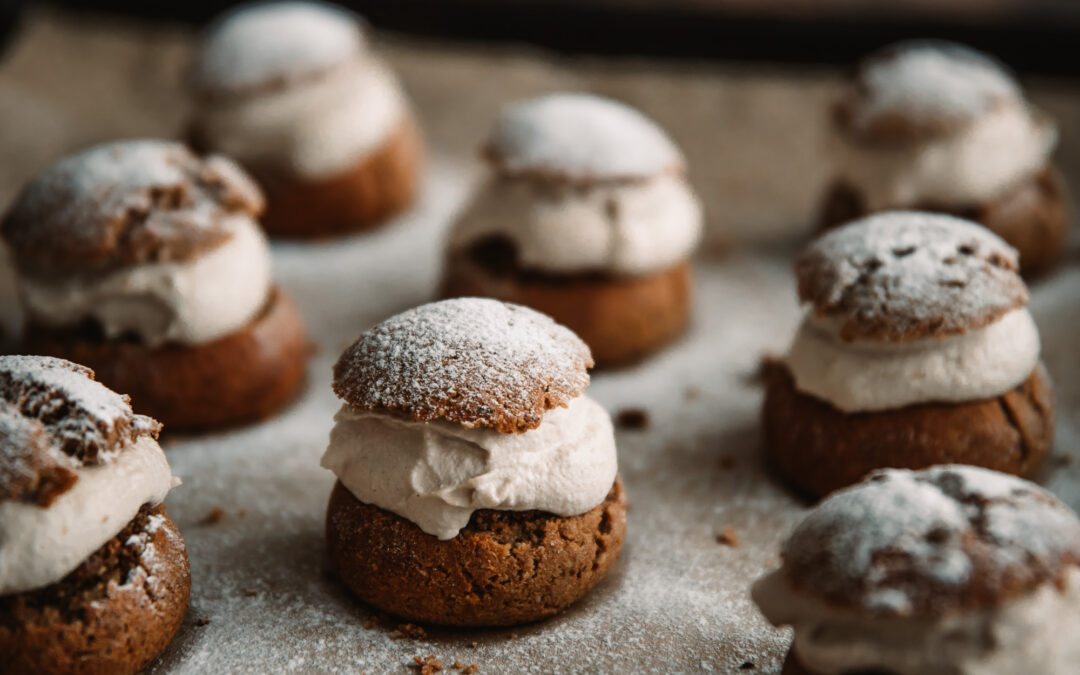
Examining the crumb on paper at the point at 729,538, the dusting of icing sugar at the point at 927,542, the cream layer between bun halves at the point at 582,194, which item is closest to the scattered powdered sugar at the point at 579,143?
the cream layer between bun halves at the point at 582,194

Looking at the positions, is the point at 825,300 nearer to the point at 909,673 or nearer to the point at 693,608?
the point at 693,608

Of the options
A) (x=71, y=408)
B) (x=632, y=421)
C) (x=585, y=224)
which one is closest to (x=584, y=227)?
(x=585, y=224)

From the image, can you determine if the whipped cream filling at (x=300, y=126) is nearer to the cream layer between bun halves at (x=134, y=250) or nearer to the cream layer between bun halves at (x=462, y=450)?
the cream layer between bun halves at (x=134, y=250)

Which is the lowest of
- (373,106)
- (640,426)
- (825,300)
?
(640,426)

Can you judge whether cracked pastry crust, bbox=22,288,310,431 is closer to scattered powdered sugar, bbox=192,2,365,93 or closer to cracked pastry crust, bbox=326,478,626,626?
cracked pastry crust, bbox=326,478,626,626

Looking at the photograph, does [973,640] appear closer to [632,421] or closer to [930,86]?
[632,421]

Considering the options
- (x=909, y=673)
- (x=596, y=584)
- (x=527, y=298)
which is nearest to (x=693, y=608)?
(x=596, y=584)
